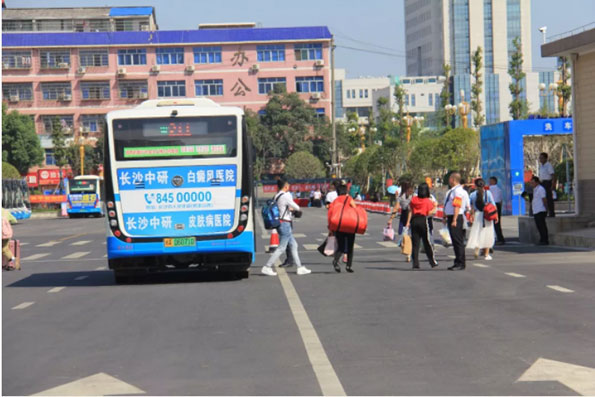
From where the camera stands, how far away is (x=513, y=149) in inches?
1665

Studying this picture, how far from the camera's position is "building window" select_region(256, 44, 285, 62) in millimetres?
103062

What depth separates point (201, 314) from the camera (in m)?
12.4

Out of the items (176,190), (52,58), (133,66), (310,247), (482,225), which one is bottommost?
(310,247)

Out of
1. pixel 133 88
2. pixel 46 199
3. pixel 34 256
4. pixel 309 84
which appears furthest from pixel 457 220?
pixel 309 84

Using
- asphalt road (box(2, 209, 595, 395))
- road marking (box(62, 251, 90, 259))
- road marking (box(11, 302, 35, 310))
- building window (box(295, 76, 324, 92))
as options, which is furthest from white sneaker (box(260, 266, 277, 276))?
building window (box(295, 76, 324, 92))

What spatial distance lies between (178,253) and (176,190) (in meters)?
1.05

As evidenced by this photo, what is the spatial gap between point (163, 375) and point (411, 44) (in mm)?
190467

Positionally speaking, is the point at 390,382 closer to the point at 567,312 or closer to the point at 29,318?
the point at 567,312

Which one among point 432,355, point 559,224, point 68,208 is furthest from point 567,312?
point 68,208

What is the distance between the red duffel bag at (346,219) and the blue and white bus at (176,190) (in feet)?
5.11

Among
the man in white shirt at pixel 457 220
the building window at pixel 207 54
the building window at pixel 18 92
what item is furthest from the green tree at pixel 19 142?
the man in white shirt at pixel 457 220

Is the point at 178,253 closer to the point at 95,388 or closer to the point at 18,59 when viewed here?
the point at 95,388

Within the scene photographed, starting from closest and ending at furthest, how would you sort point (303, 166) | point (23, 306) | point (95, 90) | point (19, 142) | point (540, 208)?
point (23, 306), point (540, 208), point (19, 142), point (303, 166), point (95, 90)

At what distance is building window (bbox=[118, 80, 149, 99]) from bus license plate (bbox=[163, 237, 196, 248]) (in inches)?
3426
